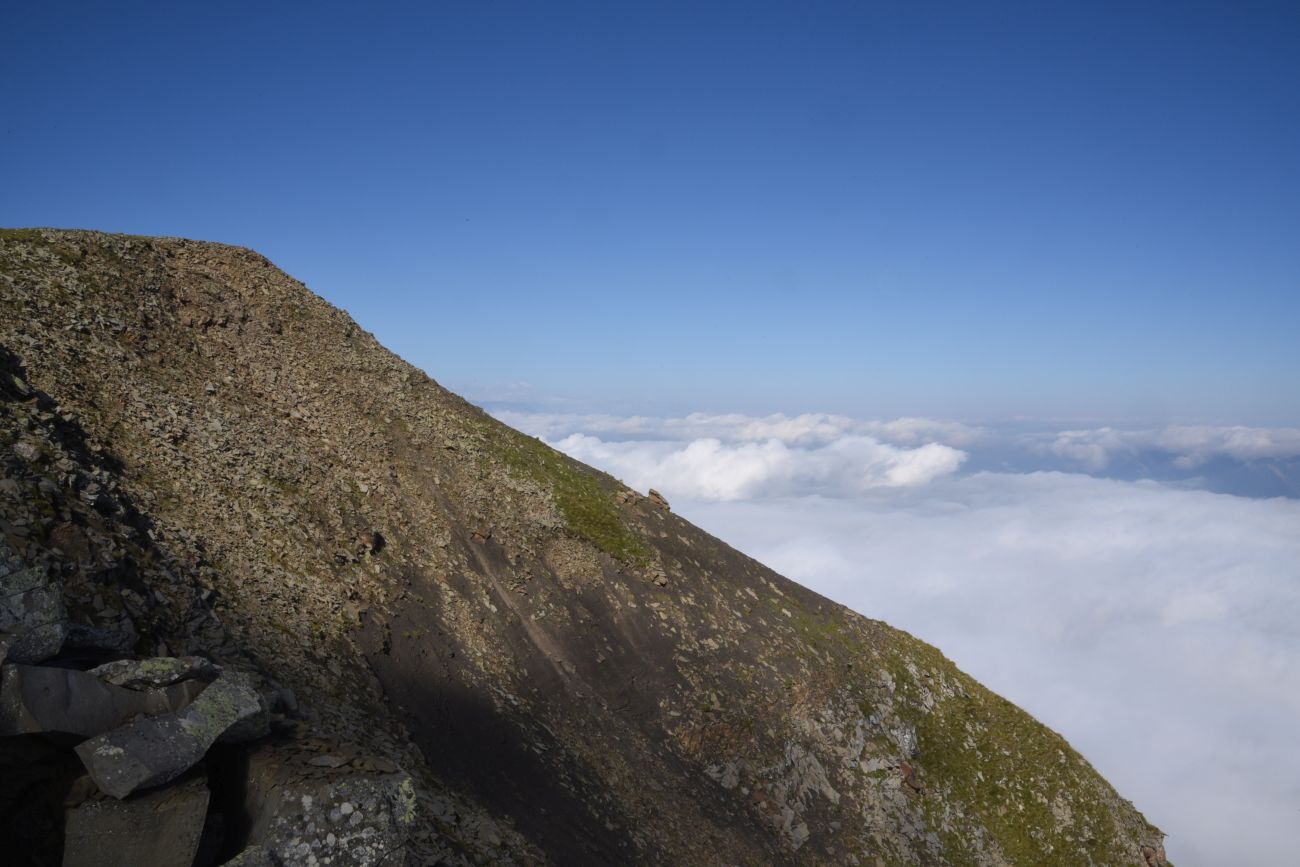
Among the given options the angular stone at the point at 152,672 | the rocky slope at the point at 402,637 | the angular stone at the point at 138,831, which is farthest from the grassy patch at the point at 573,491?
the angular stone at the point at 138,831

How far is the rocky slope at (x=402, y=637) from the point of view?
11.4 metres

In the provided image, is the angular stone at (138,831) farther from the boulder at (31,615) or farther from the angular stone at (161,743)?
the boulder at (31,615)

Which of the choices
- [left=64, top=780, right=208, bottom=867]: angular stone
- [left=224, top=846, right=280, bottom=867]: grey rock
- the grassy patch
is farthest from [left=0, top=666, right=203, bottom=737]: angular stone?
the grassy patch

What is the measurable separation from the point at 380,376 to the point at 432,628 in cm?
1844

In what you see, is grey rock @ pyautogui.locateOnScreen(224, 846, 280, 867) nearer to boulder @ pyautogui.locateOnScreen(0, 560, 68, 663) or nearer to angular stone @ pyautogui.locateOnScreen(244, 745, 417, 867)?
angular stone @ pyautogui.locateOnScreen(244, 745, 417, 867)

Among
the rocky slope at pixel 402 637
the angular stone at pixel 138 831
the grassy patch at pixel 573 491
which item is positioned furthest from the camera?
the grassy patch at pixel 573 491

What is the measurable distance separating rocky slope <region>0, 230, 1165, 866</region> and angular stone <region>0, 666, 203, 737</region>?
8 centimetres

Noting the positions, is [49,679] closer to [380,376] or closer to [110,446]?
[110,446]

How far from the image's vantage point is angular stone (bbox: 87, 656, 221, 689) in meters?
10.6

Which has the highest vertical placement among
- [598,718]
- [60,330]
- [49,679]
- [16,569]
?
[60,330]

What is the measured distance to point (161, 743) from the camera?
1009cm

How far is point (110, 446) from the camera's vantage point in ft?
75.0

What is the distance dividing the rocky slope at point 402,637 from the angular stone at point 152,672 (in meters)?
0.10

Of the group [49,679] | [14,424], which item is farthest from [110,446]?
[49,679]
